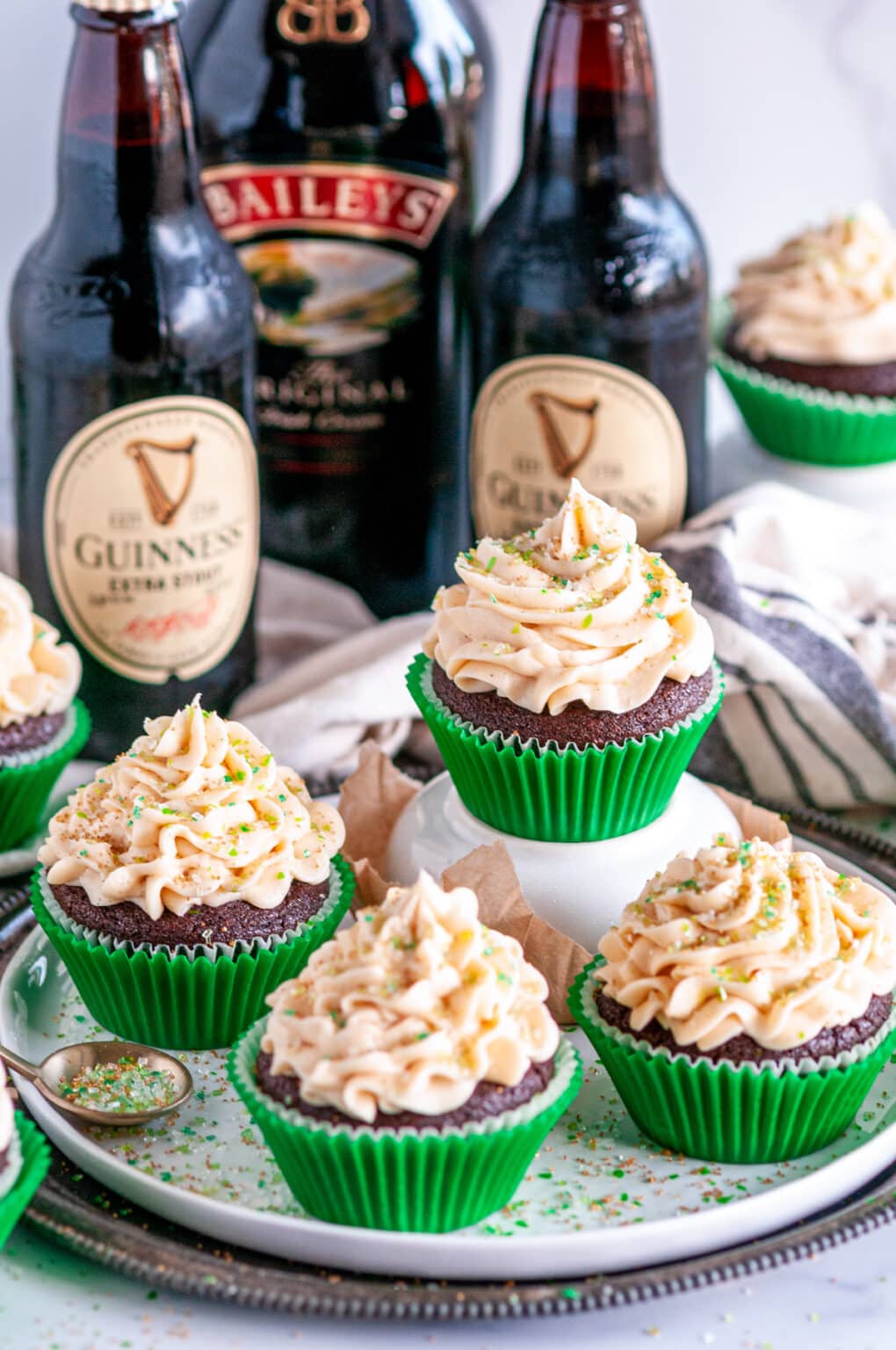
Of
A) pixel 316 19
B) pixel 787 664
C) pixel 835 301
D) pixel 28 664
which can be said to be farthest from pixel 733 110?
pixel 28 664

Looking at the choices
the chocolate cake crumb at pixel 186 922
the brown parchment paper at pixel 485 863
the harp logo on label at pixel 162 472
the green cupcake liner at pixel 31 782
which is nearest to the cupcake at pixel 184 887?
the chocolate cake crumb at pixel 186 922

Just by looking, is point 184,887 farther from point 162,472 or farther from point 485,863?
point 162,472

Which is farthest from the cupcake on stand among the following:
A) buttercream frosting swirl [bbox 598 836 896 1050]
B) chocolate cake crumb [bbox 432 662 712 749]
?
buttercream frosting swirl [bbox 598 836 896 1050]

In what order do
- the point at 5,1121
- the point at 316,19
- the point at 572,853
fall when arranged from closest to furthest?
the point at 5,1121
the point at 572,853
the point at 316,19

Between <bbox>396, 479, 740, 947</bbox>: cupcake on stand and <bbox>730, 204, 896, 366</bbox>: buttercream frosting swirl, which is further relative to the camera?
<bbox>730, 204, 896, 366</bbox>: buttercream frosting swirl

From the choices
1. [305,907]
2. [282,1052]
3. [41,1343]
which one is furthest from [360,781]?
[41,1343]

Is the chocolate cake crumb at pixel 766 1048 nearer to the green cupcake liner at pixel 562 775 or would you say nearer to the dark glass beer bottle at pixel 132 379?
the green cupcake liner at pixel 562 775

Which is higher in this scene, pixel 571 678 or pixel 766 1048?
pixel 571 678

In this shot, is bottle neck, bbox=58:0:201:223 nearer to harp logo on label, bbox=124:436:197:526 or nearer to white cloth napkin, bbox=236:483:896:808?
harp logo on label, bbox=124:436:197:526
